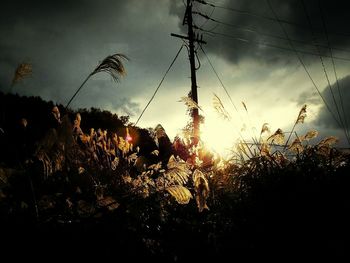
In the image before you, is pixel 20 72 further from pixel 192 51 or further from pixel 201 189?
pixel 192 51

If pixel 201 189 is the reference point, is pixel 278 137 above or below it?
above

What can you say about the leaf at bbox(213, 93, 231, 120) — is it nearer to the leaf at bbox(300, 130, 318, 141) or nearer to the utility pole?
the leaf at bbox(300, 130, 318, 141)

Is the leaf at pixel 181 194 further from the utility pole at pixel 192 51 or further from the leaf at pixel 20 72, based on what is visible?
the utility pole at pixel 192 51

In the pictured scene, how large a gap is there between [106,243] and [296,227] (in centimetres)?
179

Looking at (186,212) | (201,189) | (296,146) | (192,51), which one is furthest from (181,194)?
(192,51)

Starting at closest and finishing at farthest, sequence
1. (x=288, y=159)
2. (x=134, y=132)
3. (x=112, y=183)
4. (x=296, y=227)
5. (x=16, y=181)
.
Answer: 1. (x=296, y=227)
2. (x=16, y=181)
3. (x=288, y=159)
4. (x=112, y=183)
5. (x=134, y=132)

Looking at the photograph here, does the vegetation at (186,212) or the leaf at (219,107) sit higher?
the leaf at (219,107)

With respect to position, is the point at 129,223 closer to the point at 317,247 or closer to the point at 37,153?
the point at 37,153

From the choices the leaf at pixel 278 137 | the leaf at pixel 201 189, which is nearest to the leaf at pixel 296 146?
the leaf at pixel 278 137

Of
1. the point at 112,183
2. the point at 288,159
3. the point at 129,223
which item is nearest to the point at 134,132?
the point at 112,183

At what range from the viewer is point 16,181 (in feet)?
12.7

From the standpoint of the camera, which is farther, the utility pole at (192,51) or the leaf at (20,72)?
the utility pole at (192,51)

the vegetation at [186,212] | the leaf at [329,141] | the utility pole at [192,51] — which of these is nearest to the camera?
the vegetation at [186,212]

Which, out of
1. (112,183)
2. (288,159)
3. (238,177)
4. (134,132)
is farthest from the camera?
(134,132)
